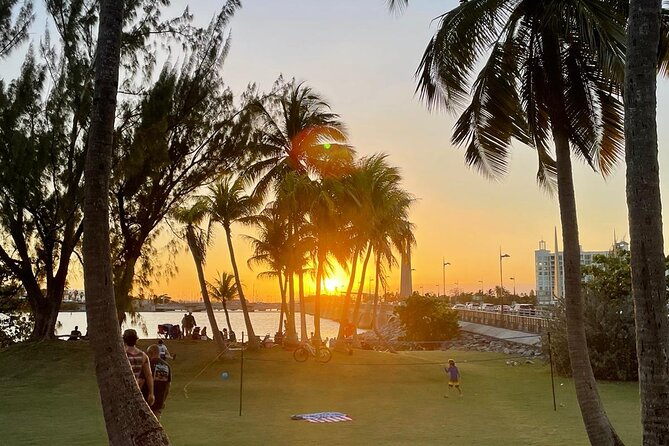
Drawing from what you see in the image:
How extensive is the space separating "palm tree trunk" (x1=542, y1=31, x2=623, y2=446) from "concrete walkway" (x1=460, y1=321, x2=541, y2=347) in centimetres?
3740

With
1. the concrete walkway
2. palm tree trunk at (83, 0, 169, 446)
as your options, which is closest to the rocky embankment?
the concrete walkway

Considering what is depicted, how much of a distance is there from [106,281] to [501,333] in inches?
2028

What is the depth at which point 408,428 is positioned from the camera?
13.1 meters

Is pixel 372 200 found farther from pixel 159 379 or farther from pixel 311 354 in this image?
pixel 159 379

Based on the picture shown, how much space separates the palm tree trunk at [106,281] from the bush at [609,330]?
20.4m

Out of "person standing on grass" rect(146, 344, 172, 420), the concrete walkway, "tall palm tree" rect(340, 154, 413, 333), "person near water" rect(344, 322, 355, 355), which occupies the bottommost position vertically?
the concrete walkway

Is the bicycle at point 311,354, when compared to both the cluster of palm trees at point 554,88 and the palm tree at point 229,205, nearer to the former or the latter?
the palm tree at point 229,205

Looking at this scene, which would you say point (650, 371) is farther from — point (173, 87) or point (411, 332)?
point (411, 332)

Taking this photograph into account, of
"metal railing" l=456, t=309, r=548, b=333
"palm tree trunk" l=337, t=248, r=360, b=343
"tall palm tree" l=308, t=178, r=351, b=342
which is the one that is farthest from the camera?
"metal railing" l=456, t=309, r=548, b=333

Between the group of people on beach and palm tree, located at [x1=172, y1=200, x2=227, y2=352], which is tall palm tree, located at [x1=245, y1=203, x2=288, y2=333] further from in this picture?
the group of people on beach

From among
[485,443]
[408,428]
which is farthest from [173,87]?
[485,443]

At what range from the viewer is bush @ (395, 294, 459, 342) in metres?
52.3

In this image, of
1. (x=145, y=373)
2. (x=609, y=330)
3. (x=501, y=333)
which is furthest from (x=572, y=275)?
(x=501, y=333)

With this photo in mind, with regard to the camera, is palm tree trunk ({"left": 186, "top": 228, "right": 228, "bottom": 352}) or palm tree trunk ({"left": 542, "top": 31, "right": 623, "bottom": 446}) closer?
palm tree trunk ({"left": 542, "top": 31, "right": 623, "bottom": 446})
